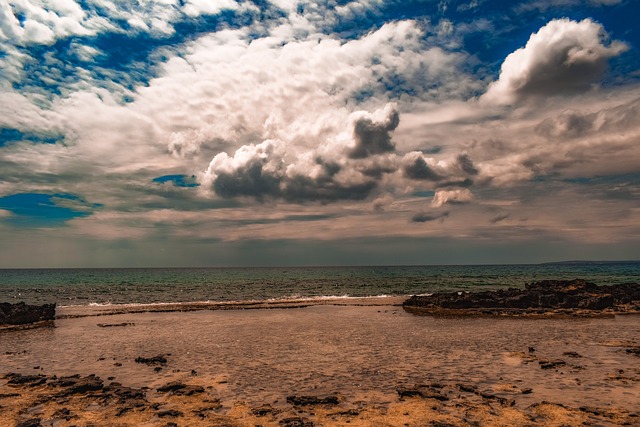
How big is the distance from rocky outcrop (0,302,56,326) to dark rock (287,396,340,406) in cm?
3776

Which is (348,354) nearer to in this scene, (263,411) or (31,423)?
(263,411)

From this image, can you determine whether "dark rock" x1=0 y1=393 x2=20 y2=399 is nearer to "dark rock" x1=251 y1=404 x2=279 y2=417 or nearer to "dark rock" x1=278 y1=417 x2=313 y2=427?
"dark rock" x1=251 y1=404 x2=279 y2=417

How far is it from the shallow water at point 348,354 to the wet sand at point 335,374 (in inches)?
3.8

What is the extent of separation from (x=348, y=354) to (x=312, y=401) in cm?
911

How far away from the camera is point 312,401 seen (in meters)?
16.0

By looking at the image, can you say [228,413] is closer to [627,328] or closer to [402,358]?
[402,358]

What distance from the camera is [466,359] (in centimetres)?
2278

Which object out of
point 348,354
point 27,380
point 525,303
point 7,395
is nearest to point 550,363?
point 348,354

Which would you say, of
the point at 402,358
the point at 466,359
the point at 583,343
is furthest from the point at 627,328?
the point at 402,358

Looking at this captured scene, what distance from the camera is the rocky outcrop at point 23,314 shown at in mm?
39581

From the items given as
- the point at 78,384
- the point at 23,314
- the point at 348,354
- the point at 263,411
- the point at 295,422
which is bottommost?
the point at 348,354

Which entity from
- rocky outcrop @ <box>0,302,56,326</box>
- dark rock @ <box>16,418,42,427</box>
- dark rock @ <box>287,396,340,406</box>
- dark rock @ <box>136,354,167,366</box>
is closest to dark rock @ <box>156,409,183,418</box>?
dark rock @ <box>16,418,42,427</box>

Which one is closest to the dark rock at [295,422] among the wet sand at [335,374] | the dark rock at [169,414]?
the wet sand at [335,374]

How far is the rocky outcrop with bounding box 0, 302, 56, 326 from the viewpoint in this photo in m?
39.6
